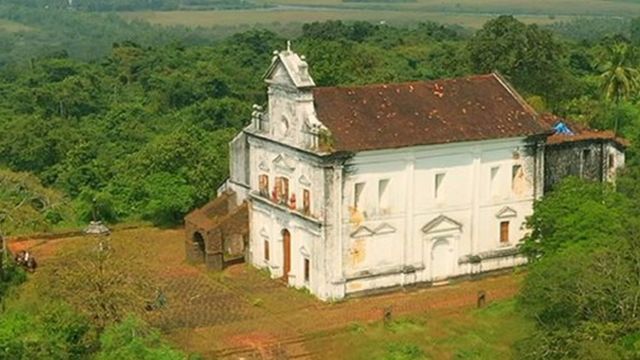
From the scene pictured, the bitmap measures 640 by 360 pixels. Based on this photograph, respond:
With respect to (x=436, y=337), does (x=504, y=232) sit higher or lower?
higher

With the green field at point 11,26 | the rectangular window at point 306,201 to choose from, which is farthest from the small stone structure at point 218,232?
the green field at point 11,26

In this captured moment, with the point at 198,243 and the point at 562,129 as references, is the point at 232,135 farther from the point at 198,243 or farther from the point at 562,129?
the point at 562,129

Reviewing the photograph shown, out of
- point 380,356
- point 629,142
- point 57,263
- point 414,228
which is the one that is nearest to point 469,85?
point 414,228

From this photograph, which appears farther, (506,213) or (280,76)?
(506,213)

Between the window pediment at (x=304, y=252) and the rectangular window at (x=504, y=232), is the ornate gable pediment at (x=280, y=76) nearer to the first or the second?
the window pediment at (x=304, y=252)

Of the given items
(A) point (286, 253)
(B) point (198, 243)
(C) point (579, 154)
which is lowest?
(B) point (198, 243)

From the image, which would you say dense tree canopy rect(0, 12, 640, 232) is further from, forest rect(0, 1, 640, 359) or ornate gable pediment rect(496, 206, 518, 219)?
ornate gable pediment rect(496, 206, 518, 219)

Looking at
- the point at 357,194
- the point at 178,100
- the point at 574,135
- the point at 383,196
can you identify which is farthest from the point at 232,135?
the point at 178,100

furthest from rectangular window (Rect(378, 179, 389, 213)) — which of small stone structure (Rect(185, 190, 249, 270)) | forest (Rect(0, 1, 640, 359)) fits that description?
small stone structure (Rect(185, 190, 249, 270))
